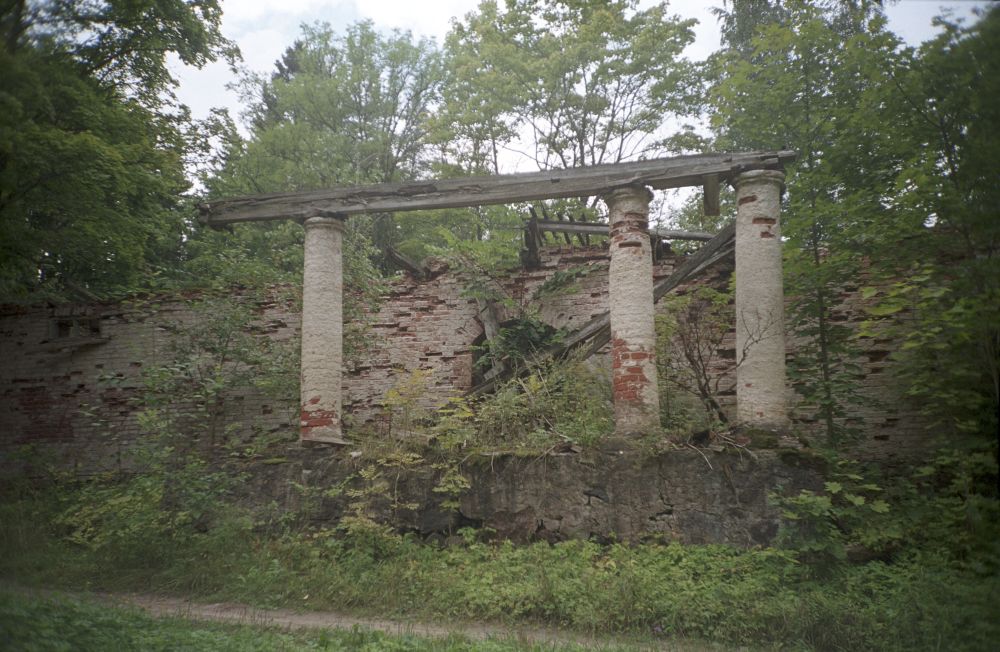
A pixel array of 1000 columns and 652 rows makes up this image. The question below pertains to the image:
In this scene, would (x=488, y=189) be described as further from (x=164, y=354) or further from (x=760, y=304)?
(x=164, y=354)

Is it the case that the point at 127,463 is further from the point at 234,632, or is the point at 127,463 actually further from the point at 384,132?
the point at 384,132

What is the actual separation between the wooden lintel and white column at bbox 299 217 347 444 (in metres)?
5.18

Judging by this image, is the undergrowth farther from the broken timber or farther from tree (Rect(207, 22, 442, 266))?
tree (Rect(207, 22, 442, 266))

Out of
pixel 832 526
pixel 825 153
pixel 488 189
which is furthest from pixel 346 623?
pixel 825 153

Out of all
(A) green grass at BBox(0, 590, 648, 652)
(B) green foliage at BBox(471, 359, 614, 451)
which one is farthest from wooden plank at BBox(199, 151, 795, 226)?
(A) green grass at BBox(0, 590, 648, 652)

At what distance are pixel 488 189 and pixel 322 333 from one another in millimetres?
3090

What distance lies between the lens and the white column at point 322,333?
969 centimetres

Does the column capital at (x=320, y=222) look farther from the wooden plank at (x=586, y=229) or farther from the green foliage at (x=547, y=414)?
the wooden plank at (x=586, y=229)

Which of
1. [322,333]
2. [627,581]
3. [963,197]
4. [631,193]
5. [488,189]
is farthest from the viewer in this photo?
[322,333]

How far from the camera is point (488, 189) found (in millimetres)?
9852

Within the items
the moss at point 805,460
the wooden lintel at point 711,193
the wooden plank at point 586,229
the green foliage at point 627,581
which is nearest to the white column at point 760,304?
the wooden lintel at point 711,193

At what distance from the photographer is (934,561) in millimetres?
6379

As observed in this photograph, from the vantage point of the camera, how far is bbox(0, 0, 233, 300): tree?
162 inches

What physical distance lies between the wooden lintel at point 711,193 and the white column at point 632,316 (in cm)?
76
